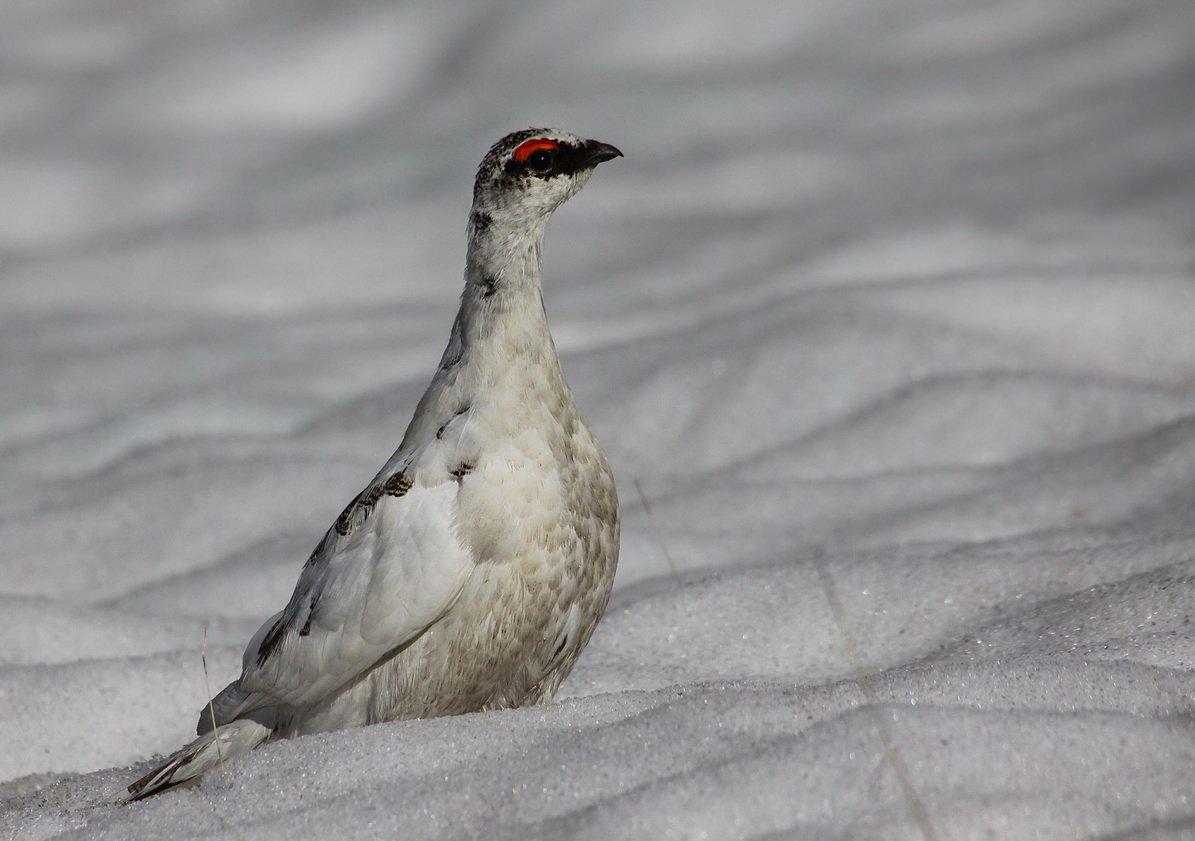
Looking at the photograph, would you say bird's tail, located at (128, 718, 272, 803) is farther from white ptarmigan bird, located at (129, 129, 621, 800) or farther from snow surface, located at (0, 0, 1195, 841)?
snow surface, located at (0, 0, 1195, 841)

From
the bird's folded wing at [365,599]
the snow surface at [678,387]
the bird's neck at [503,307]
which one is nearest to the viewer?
the snow surface at [678,387]

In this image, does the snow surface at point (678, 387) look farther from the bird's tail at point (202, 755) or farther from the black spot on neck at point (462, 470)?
the black spot on neck at point (462, 470)

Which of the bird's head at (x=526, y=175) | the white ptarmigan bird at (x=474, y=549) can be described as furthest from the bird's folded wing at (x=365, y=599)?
the bird's head at (x=526, y=175)

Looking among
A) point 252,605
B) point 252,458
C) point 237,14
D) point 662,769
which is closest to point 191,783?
point 662,769

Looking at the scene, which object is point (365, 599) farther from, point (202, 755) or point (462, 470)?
point (202, 755)

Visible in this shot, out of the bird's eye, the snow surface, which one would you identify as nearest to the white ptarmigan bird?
the bird's eye

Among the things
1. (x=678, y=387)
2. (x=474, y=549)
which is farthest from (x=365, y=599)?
(x=678, y=387)
